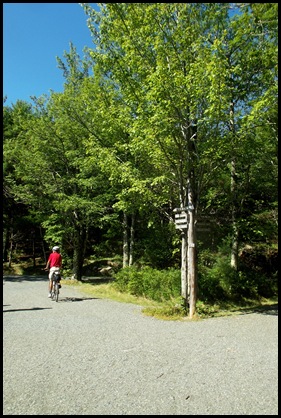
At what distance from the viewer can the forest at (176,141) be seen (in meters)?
9.01

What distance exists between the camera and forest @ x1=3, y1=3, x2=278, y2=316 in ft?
29.6

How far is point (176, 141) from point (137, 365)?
6.69 m

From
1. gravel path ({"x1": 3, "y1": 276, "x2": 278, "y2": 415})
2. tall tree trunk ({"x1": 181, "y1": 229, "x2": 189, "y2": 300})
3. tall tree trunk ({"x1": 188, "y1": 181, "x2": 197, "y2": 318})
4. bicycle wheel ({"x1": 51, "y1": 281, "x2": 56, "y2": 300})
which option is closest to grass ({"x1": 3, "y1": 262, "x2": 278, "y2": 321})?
tall tree trunk ({"x1": 181, "y1": 229, "x2": 189, "y2": 300})

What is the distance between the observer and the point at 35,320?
840cm

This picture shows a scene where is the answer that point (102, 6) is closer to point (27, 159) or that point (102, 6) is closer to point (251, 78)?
point (251, 78)

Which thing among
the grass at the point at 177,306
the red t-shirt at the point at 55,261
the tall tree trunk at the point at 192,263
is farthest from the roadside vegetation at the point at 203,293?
the red t-shirt at the point at 55,261

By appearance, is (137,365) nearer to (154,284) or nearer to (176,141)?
(176,141)

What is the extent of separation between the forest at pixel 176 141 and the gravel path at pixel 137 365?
259cm

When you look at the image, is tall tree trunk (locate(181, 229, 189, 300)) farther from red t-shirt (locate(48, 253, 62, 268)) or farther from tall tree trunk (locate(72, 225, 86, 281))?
tall tree trunk (locate(72, 225, 86, 281))

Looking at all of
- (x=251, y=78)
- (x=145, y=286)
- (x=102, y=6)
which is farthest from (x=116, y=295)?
(x=102, y=6)

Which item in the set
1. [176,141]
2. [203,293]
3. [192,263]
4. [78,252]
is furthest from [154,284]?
[78,252]

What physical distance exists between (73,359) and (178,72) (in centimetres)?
738

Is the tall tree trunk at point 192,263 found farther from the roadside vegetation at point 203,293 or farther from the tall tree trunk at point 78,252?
the tall tree trunk at point 78,252

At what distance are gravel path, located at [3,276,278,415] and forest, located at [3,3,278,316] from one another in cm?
259
